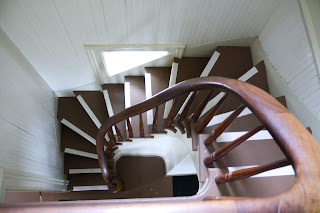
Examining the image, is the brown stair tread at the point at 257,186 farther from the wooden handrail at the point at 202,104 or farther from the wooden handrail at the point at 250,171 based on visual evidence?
the wooden handrail at the point at 202,104

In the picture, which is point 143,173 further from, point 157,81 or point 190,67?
point 190,67

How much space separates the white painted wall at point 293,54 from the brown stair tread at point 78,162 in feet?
8.34

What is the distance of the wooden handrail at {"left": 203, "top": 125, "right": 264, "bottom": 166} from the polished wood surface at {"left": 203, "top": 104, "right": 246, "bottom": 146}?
0.35 ft

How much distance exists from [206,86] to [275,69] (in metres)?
1.35

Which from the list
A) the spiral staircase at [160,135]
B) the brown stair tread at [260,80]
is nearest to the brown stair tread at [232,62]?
the spiral staircase at [160,135]

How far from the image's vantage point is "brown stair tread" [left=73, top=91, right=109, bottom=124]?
11.5 feet

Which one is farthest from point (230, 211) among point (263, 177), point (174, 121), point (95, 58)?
point (95, 58)

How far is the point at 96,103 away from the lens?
11.6ft

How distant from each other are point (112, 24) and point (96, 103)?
1.41 metres

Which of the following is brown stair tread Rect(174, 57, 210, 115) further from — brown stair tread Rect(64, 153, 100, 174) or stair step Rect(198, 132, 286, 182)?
brown stair tread Rect(64, 153, 100, 174)

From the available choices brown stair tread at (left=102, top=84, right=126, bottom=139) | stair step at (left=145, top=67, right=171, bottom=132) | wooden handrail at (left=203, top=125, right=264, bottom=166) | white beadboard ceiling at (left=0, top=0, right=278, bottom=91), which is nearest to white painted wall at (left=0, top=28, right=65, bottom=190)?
white beadboard ceiling at (left=0, top=0, right=278, bottom=91)

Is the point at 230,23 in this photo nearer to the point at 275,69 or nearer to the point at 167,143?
the point at 275,69

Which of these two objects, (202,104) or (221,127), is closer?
(221,127)

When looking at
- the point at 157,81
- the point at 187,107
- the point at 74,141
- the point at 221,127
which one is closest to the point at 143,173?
the point at 74,141
